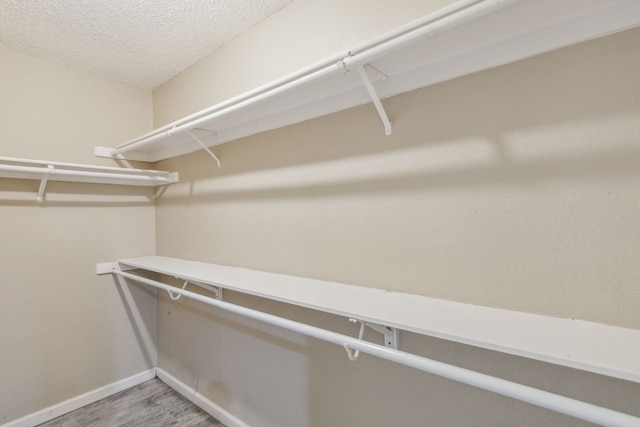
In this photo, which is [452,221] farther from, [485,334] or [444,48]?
[444,48]

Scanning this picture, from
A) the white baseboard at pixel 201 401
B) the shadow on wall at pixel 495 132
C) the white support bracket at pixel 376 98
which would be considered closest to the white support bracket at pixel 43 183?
the shadow on wall at pixel 495 132

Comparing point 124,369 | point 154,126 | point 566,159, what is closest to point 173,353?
point 124,369

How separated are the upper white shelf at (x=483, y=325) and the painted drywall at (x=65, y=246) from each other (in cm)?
134

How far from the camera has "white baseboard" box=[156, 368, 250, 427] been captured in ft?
5.21

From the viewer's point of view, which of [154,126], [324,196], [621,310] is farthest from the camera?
[154,126]

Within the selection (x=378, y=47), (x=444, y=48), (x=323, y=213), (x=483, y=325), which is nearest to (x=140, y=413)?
(x=323, y=213)

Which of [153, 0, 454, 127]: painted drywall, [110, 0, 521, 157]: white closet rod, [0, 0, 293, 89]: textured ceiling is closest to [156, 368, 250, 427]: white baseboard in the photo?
[110, 0, 521, 157]: white closet rod

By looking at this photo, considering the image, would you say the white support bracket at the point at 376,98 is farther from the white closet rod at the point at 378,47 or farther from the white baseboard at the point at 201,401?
the white baseboard at the point at 201,401

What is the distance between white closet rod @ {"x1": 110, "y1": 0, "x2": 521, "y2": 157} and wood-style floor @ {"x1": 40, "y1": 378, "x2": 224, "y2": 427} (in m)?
1.74

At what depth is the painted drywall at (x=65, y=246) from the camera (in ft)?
5.26

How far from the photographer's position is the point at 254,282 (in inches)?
48.1

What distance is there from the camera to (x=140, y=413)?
1.75 m

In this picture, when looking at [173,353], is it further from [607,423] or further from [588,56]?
[588,56]

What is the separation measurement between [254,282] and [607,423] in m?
1.08
